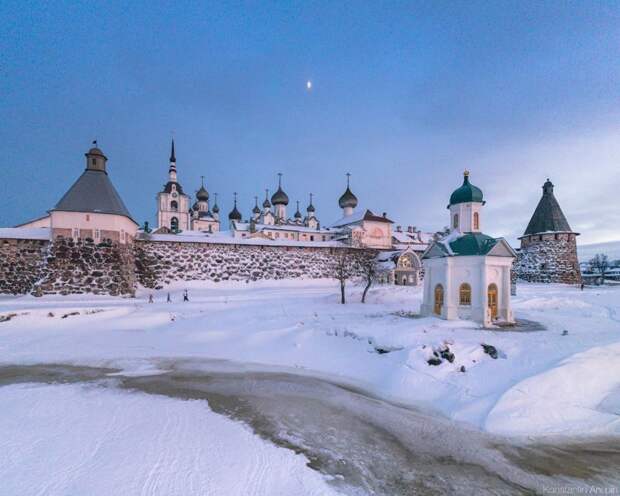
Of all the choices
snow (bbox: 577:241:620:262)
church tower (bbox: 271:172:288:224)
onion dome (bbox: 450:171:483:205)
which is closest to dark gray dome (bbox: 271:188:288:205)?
church tower (bbox: 271:172:288:224)

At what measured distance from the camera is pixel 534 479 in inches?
168

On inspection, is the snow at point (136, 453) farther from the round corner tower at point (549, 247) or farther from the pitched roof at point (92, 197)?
the round corner tower at point (549, 247)

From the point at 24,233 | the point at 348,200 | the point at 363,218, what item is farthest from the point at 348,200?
the point at 24,233

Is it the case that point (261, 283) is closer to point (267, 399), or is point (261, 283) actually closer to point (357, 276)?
point (357, 276)

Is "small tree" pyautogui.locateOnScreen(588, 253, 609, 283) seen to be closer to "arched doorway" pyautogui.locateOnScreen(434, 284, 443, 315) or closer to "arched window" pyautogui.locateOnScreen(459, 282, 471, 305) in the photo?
"arched window" pyautogui.locateOnScreen(459, 282, 471, 305)

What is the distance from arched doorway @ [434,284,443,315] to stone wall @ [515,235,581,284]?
79.9ft

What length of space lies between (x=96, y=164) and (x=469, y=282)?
24.4 metres

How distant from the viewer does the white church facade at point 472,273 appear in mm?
13227

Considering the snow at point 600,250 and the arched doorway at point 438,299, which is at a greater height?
the snow at point 600,250

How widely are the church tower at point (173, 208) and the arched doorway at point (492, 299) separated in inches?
1796

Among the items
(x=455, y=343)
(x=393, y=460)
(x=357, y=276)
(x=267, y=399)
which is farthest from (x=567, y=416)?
(x=357, y=276)

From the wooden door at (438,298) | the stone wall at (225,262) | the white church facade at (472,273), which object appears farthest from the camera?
the stone wall at (225,262)

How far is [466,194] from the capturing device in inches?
574

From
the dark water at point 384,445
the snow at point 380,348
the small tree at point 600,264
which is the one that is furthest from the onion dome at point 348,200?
the small tree at point 600,264
